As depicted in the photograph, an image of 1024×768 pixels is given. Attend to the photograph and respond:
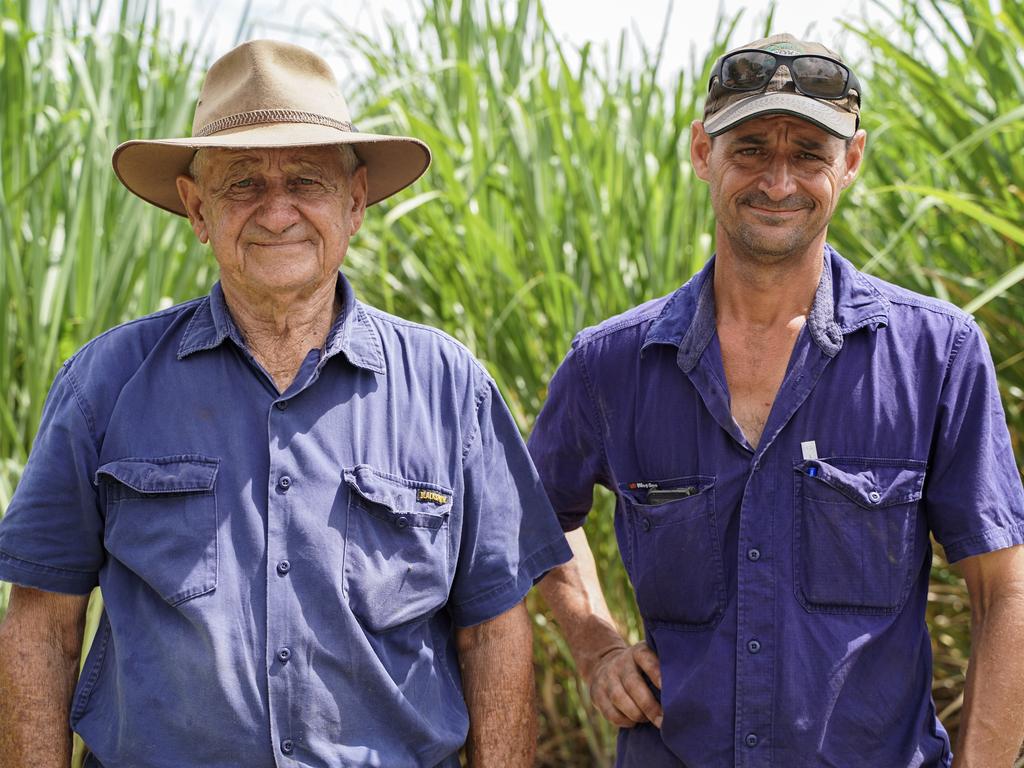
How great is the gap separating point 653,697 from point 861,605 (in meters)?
0.38

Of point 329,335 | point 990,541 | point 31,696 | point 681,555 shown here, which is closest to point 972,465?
point 990,541

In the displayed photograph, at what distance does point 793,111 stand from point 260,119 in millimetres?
839

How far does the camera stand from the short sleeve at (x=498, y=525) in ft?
6.13

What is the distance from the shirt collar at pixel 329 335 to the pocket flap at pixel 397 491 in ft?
0.60

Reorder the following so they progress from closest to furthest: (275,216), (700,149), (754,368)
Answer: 1. (275,216)
2. (754,368)
3. (700,149)

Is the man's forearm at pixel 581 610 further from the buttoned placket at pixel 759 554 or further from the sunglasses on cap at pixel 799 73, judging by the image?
the sunglasses on cap at pixel 799 73

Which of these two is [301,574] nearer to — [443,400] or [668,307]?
[443,400]

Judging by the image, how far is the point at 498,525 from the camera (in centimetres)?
188

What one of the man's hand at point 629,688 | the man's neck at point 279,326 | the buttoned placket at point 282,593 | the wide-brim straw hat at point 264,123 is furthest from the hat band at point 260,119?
the man's hand at point 629,688

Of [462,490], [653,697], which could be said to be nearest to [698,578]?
[653,697]

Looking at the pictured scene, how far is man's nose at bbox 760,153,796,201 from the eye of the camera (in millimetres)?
1808

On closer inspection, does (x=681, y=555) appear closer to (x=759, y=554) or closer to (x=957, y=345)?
(x=759, y=554)

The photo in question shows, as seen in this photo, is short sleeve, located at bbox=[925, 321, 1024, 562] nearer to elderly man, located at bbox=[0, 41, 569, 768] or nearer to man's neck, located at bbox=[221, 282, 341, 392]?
elderly man, located at bbox=[0, 41, 569, 768]

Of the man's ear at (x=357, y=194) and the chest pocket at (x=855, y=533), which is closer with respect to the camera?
the chest pocket at (x=855, y=533)
